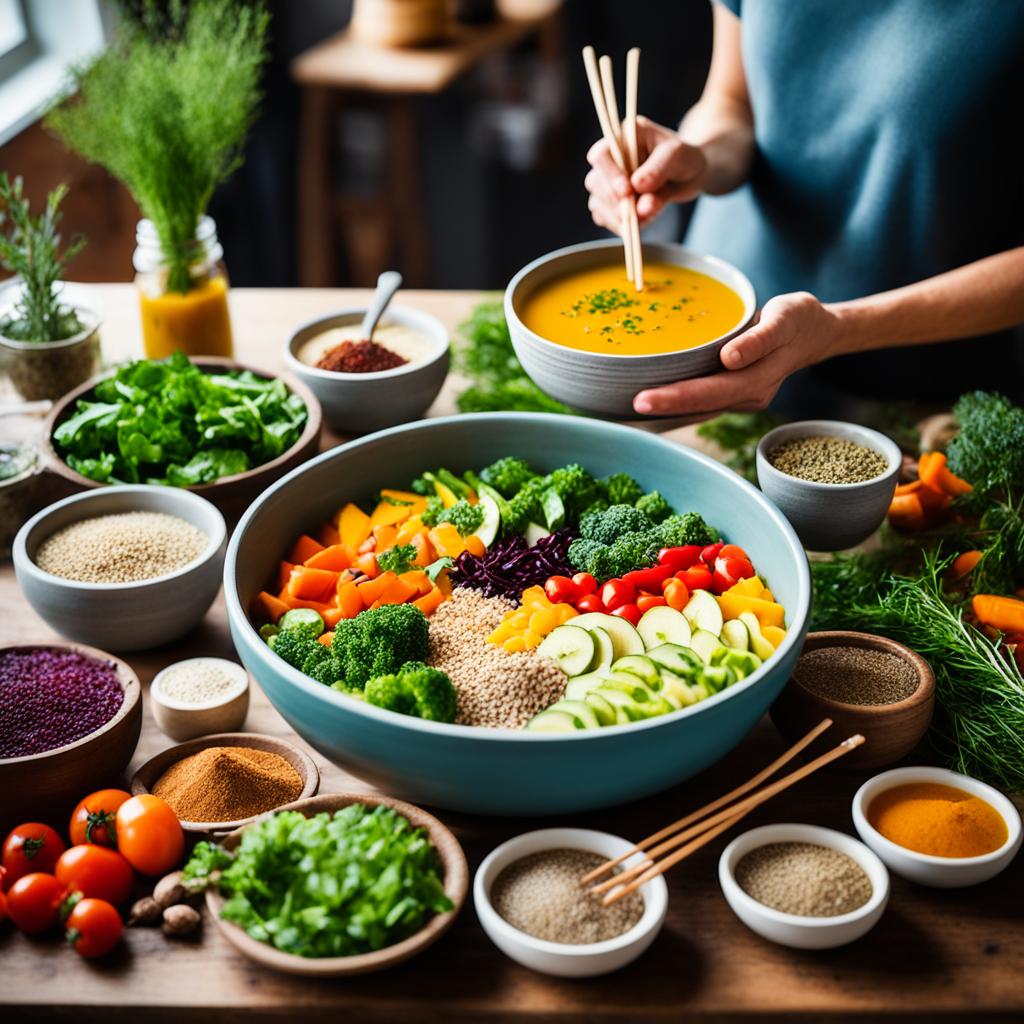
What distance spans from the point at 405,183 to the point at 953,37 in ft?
11.8

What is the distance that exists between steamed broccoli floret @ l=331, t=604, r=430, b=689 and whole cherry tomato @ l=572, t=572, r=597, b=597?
0.29 metres

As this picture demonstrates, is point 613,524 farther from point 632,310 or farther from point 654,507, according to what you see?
point 632,310

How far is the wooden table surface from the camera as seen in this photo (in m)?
1.50

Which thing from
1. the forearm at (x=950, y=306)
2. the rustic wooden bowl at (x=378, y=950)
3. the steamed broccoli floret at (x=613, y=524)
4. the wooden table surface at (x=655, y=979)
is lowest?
the wooden table surface at (x=655, y=979)

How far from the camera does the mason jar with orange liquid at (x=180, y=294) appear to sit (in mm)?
2781

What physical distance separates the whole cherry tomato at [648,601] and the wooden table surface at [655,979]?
0.44 meters

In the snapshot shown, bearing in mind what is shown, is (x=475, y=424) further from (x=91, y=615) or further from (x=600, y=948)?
(x=600, y=948)

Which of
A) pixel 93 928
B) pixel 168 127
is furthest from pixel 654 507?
pixel 168 127

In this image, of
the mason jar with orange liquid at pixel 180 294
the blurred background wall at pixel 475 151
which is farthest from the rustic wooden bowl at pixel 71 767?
the blurred background wall at pixel 475 151

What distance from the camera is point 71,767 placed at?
173 cm

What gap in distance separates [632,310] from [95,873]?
142cm

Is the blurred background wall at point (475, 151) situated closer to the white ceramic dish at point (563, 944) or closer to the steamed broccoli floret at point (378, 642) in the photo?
→ the steamed broccoli floret at point (378, 642)

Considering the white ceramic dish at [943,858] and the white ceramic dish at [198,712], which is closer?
the white ceramic dish at [943,858]

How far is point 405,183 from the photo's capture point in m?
5.73
